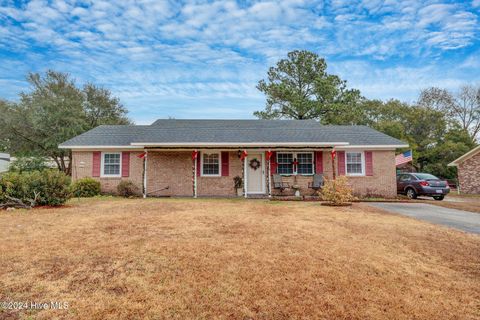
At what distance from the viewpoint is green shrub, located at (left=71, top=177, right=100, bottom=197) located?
1313 cm

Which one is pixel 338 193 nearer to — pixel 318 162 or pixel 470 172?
pixel 318 162

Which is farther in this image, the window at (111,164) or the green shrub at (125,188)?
the window at (111,164)

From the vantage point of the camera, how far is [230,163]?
14.3m

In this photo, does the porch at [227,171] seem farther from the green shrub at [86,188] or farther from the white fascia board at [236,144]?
A: the green shrub at [86,188]

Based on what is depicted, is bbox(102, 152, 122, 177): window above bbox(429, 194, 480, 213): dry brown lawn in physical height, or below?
above

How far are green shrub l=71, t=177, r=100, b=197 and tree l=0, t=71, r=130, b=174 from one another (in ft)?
28.1

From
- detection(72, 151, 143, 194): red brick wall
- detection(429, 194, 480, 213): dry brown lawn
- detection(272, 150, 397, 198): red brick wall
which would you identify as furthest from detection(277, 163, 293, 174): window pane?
detection(72, 151, 143, 194): red brick wall

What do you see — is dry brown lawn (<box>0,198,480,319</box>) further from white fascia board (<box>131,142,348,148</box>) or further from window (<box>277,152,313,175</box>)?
window (<box>277,152,313,175</box>)

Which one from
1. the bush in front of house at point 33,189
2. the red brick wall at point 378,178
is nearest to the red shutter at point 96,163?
the bush in front of house at point 33,189

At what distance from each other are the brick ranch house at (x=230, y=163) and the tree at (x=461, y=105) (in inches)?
1013

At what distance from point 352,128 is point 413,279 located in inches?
602

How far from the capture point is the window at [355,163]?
584 inches

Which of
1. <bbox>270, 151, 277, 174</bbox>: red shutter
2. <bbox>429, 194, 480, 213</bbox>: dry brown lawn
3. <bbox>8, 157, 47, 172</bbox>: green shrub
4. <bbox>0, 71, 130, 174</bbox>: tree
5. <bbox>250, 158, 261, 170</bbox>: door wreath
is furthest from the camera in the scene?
<bbox>0, 71, 130, 174</bbox>: tree

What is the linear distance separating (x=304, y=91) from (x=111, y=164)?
66.0 feet
